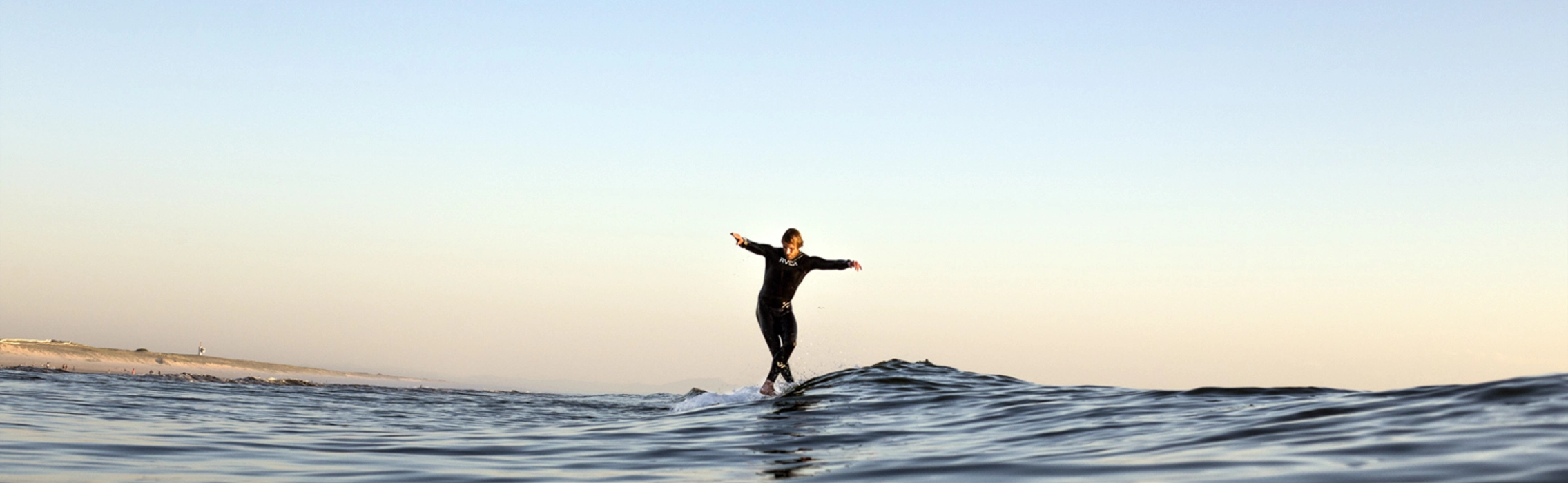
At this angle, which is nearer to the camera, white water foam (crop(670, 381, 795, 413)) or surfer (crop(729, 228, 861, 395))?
white water foam (crop(670, 381, 795, 413))

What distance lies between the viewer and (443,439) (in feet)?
31.2

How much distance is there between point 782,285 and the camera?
1579 centimetres

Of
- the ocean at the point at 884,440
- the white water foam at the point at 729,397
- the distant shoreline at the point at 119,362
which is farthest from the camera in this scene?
the distant shoreline at the point at 119,362

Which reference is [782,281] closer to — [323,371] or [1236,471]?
[1236,471]

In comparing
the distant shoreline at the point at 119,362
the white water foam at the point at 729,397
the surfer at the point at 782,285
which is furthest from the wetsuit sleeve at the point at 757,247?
the distant shoreline at the point at 119,362

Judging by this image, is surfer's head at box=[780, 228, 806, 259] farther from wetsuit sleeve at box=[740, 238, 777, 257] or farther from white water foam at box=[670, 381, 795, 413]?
white water foam at box=[670, 381, 795, 413]

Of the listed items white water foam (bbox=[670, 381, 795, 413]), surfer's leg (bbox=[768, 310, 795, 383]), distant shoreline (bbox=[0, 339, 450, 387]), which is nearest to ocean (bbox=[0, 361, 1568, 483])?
white water foam (bbox=[670, 381, 795, 413])

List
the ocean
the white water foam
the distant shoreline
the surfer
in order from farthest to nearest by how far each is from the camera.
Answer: the distant shoreline, the surfer, the white water foam, the ocean

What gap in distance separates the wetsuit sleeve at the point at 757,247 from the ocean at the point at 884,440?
274 cm

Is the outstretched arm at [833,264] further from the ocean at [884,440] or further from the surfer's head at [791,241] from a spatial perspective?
the ocean at [884,440]

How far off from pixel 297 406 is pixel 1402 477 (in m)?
15.0

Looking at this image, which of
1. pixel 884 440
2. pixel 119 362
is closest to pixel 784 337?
pixel 884 440

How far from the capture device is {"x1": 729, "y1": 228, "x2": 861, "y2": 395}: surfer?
15.6m

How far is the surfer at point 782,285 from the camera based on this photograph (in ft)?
51.3
